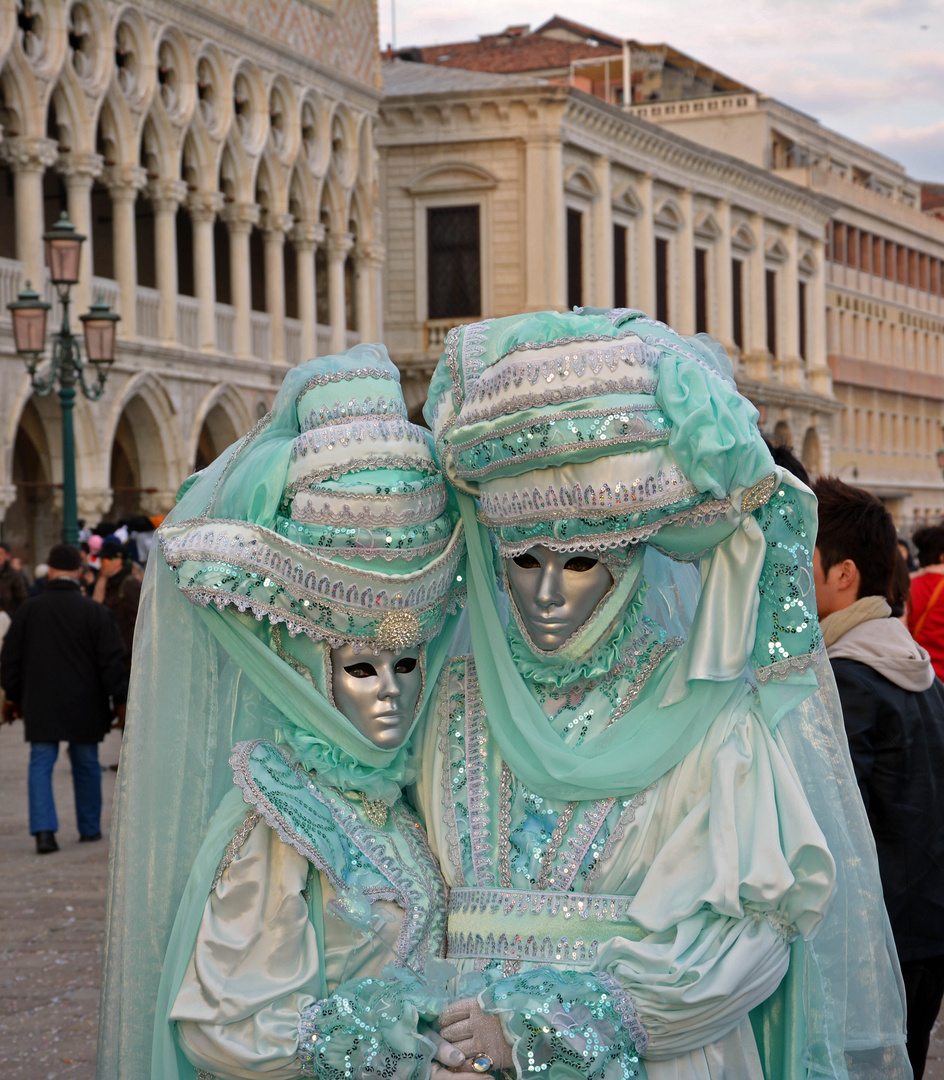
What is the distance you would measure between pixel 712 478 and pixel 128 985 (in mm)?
1047

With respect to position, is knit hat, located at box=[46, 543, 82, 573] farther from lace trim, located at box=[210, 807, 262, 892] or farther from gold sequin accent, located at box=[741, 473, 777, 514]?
gold sequin accent, located at box=[741, 473, 777, 514]

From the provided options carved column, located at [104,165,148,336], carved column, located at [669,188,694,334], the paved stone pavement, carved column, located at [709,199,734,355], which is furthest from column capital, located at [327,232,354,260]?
the paved stone pavement

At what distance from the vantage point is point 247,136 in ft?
67.7

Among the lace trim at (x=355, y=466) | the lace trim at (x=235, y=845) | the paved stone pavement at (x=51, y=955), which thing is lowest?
the paved stone pavement at (x=51, y=955)

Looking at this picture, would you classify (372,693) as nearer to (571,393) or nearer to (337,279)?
(571,393)

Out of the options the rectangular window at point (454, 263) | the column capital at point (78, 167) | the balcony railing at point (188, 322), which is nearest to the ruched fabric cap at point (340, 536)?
the column capital at point (78, 167)

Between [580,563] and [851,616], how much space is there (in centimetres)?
125

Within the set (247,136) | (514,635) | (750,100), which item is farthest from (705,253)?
(514,635)

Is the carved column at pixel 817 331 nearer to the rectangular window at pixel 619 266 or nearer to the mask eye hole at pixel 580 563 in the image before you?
the rectangular window at pixel 619 266

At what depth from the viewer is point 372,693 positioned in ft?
7.19

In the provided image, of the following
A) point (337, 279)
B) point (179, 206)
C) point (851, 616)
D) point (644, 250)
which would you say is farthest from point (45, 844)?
point (644, 250)

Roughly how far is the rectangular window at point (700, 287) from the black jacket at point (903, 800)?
3031 cm

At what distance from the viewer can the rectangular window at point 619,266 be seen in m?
29.7

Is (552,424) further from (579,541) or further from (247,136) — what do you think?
(247,136)
